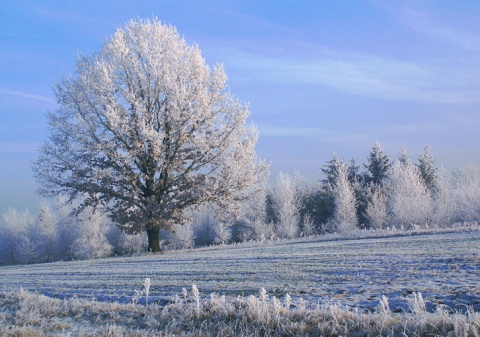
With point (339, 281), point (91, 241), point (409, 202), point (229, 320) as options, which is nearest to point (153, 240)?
point (339, 281)

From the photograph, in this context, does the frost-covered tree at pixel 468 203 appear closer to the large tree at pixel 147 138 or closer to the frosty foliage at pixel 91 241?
the large tree at pixel 147 138

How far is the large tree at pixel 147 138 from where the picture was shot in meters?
22.7

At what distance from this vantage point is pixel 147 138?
72.3 feet

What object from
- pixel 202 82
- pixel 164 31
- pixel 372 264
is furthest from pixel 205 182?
pixel 372 264

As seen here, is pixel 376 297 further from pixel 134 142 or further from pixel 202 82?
pixel 202 82

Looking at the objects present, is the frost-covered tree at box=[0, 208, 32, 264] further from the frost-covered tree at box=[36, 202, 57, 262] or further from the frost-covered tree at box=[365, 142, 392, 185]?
the frost-covered tree at box=[365, 142, 392, 185]

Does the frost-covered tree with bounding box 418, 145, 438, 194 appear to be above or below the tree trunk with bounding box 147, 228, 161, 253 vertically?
above

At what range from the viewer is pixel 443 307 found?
5809mm

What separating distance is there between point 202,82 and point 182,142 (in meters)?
4.09

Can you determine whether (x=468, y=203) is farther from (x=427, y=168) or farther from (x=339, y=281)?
(x=339, y=281)

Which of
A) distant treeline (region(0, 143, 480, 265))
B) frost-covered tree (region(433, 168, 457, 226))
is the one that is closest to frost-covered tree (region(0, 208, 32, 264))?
distant treeline (region(0, 143, 480, 265))

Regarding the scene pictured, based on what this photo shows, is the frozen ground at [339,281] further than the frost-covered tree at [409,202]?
No

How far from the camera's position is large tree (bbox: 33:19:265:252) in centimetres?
2267

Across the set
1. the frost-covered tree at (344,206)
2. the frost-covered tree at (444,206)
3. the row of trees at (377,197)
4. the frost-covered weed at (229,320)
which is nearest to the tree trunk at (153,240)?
the frost-covered weed at (229,320)
